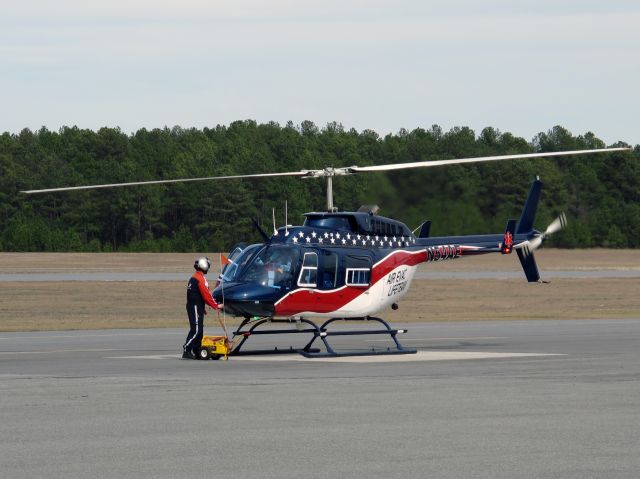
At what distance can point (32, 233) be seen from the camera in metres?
105

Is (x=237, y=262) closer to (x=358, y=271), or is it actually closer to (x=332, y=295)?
(x=332, y=295)

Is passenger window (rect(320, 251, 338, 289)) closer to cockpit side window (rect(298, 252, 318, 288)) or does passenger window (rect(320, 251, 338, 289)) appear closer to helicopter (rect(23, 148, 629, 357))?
helicopter (rect(23, 148, 629, 357))

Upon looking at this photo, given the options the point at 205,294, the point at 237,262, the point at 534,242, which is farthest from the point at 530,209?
the point at 205,294

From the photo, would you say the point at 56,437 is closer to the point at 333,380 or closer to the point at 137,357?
the point at 333,380

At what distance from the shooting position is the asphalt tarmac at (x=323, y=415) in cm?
1147

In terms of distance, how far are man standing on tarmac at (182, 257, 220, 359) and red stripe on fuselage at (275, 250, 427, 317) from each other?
136 cm

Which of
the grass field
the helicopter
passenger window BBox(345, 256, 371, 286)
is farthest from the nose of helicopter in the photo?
the grass field

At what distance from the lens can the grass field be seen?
Result: 41531 mm

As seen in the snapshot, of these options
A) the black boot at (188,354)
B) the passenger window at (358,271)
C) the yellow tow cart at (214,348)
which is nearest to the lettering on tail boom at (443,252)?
the passenger window at (358,271)

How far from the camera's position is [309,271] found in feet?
82.2

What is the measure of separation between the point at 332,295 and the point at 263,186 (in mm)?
59935

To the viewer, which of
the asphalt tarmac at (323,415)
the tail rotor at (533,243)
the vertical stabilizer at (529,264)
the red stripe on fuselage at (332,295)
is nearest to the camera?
the asphalt tarmac at (323,415)

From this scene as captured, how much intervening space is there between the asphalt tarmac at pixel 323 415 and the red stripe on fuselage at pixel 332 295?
107 centimetres

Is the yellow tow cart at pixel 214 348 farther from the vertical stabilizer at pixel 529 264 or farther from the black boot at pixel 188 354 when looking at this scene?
the vertical stabilizer at pixel 529 264
